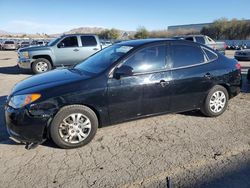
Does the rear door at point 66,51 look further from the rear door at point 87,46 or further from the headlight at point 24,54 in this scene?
the headlight at point 24,54

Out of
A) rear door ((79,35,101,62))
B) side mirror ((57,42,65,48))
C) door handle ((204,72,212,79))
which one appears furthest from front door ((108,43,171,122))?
side mirror ((57,42,65,48))

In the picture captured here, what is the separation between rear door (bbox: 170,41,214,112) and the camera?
4633 mm

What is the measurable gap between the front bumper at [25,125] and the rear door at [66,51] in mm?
7997

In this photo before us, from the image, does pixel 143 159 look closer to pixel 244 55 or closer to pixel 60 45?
pixel 60 45

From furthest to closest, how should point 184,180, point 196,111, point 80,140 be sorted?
point 196,111, point 80,140, point 184,180

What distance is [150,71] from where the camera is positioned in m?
4.38

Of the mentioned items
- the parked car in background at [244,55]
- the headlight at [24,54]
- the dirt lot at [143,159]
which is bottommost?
the parked car in background at [244,55]

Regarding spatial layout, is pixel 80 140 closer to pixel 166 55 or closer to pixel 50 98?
pixel 50 98

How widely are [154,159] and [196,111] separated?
233cm

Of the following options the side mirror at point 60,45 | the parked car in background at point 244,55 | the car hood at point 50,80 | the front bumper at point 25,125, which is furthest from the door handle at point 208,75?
the parked car in background at point 244,55

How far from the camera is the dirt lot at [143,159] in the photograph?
307 cm

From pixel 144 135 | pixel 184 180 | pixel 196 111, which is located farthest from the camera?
pixel 196 111

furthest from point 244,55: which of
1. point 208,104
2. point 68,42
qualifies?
point 208,104

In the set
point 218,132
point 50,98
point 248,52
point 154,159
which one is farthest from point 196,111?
point 248,52
